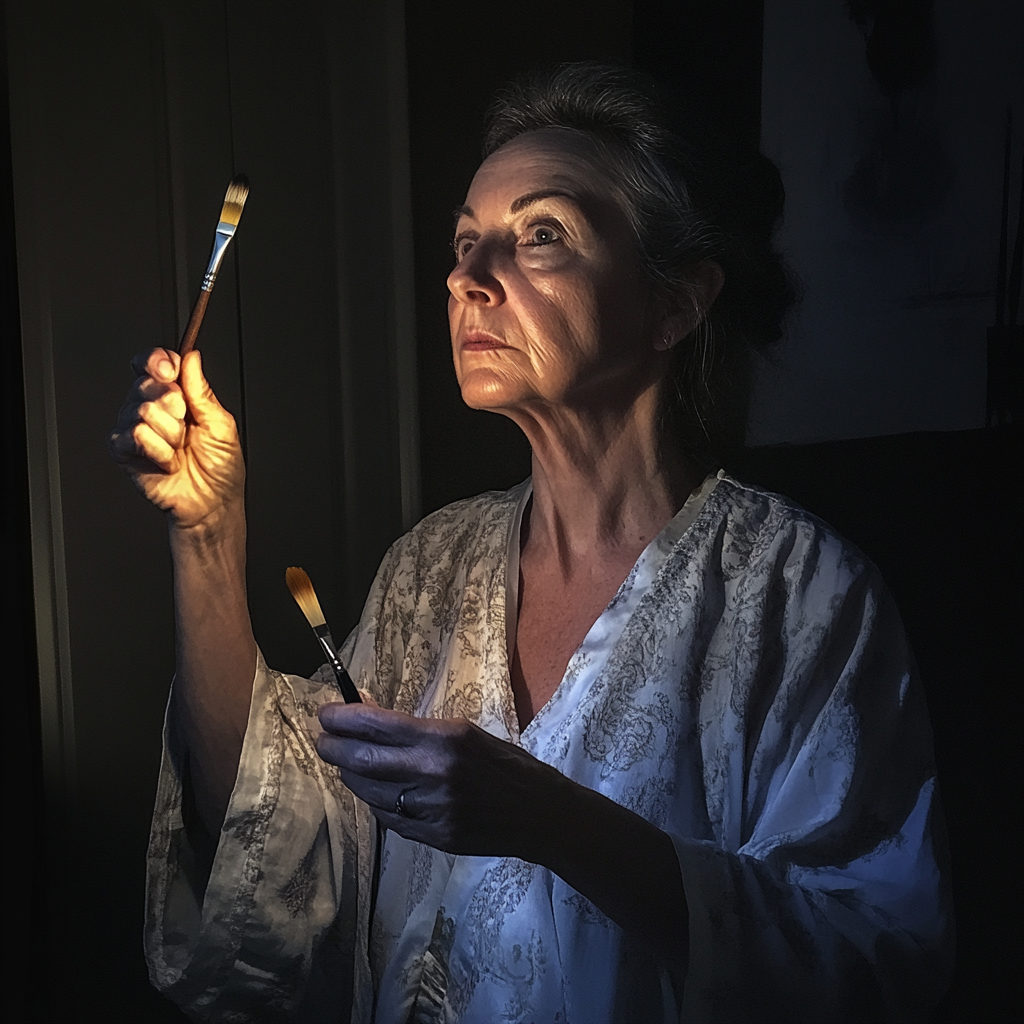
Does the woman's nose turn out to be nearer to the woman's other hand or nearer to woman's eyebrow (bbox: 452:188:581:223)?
woman's eyebrow (bbox: 452:188:581:223)

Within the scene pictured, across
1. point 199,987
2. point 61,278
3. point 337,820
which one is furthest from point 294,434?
point 199,987

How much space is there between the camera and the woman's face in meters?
0.79

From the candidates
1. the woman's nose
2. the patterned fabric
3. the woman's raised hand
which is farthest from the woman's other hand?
the woman's nose

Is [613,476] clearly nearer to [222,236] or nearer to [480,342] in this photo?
[480,342]

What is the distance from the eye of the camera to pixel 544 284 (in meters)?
0.79

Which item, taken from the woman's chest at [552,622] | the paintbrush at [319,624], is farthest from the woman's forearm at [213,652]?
the woman's chest at [552,622]

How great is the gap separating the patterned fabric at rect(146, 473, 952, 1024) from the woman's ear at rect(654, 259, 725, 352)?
0.39 ft

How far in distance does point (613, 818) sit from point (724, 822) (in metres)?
0.11

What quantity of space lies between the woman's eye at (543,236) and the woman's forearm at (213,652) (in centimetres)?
30

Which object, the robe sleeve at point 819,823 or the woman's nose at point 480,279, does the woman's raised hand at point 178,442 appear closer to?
the woman's nose at point 480,279

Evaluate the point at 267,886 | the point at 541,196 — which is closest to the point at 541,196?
the point at 541,196

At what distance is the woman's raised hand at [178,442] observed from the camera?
729 mm

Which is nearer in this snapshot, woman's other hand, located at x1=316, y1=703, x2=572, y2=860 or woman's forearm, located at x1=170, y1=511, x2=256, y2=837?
woman's other hand, located at x1=316, y1=703, x2=572, y2=860

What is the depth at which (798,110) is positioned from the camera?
81 cm
